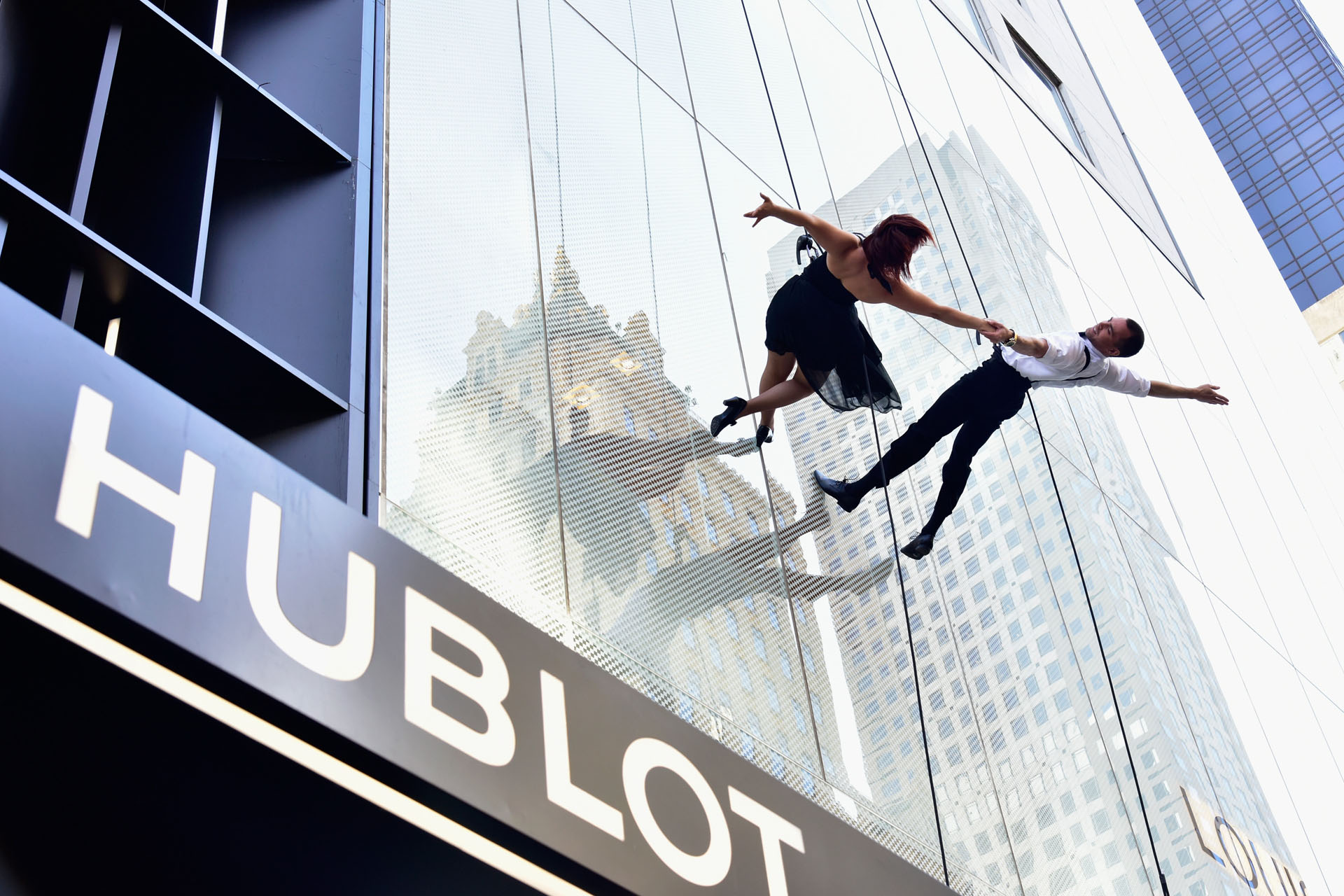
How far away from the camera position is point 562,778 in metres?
3.12

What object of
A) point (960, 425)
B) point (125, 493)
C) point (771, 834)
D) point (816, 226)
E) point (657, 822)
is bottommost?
point (657, 822)

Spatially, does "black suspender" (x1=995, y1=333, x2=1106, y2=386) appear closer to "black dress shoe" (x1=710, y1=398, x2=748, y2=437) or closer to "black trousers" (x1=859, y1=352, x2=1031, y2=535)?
"black trousers" (x1=859, y1=352, x2=1031, y2=535)

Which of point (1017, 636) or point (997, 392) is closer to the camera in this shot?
point (997, 392)

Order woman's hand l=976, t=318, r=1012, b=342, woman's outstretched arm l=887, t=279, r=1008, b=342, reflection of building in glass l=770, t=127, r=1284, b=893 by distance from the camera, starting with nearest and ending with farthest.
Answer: woman's outstretched arm l=887, t=279, r=1008, b=342 < woman's hand l=976, t=318, r=1012, b=342 < reflection of building in glass l=770, t=127, r=1284, b=893

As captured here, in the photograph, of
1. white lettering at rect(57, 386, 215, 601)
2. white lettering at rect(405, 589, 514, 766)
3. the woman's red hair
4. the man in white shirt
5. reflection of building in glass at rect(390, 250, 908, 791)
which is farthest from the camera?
the man in white shirt

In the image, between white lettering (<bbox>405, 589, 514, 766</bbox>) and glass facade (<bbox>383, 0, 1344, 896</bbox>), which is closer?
white lettering (<bbox>405, 589, 514, 766</bbox>)

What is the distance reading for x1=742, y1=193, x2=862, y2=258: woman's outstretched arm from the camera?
5.12m

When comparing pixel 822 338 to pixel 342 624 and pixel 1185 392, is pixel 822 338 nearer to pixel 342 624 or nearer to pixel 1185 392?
pixel 1185 392

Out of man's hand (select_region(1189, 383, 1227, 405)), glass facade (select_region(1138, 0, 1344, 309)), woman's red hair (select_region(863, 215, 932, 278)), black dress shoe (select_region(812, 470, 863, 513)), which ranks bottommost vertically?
black dress shoe (select_region(812, 470, 863, 513))

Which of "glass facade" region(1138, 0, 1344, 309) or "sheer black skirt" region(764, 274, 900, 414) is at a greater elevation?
"glass facade" region(1138, 0, 1344, 309)

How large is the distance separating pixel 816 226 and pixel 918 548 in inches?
83.5

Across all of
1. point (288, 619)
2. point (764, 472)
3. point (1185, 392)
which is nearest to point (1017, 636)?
point (1185, 392)

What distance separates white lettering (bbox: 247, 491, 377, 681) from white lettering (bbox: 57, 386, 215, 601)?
13cm

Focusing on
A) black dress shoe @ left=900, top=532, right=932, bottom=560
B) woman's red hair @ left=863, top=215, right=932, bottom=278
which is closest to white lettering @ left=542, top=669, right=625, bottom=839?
woman's red hair @ left=863, top=215, right=932, bottom=278
